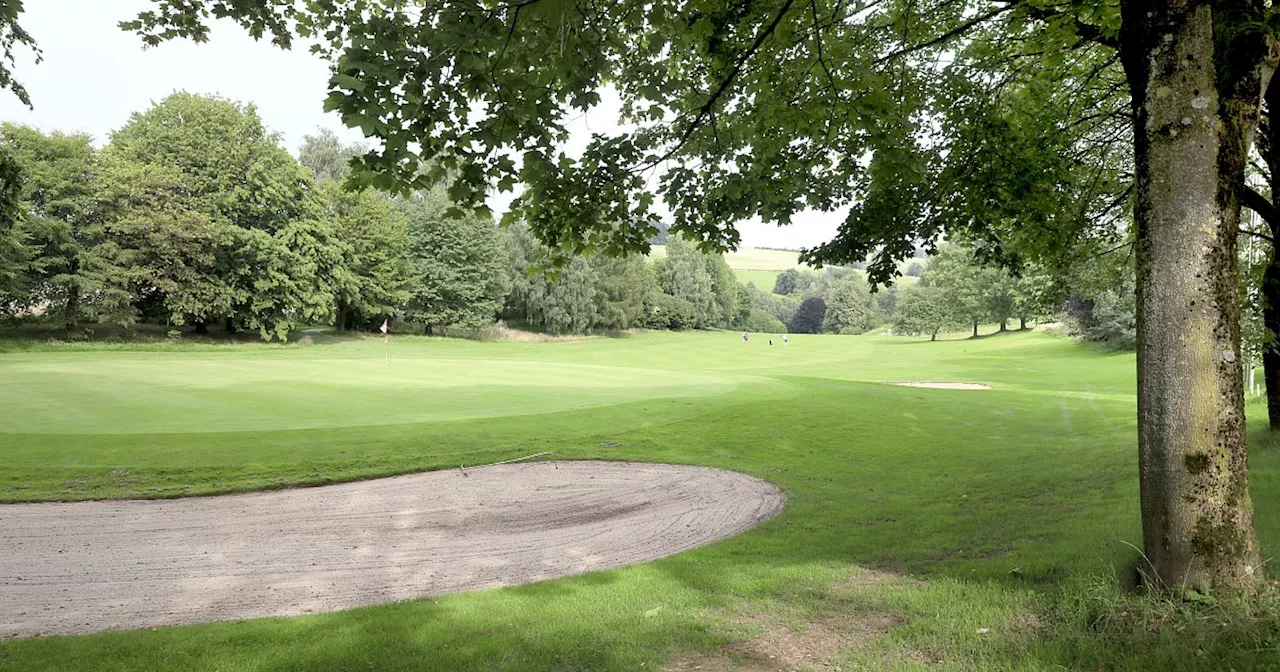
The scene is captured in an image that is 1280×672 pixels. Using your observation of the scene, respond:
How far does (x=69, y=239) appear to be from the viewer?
39.6 m

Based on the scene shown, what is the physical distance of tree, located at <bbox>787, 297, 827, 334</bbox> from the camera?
142750 mm

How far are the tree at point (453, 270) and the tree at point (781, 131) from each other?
53044 millimetres

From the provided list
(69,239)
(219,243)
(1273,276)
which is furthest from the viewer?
(219,243)

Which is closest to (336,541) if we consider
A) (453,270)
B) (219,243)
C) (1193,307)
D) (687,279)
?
(1193,307)

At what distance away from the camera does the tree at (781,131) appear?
158 inches

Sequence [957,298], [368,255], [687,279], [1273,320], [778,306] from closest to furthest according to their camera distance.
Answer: [1273,320] → [368,255] → [957,298] → [687,279] → [778,306]

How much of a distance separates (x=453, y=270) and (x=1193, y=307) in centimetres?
5788

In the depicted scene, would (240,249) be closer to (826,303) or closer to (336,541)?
(336,541)

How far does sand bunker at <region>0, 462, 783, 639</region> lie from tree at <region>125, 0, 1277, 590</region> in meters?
4.32

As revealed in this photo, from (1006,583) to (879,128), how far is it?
4763mm

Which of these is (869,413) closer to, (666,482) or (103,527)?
(666,482)

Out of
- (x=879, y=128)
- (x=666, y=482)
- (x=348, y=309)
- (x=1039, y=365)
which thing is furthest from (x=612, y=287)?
(x=879, y=128)

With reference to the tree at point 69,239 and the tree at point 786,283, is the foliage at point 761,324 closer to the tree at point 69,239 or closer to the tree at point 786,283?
the tree at point 786,283

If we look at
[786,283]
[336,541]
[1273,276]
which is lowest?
[336,541]
